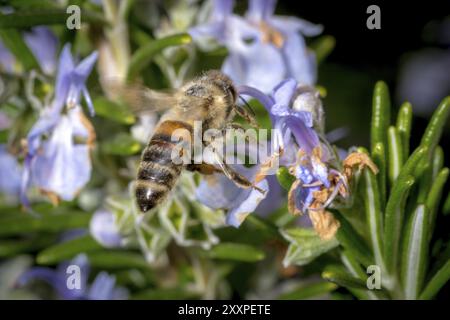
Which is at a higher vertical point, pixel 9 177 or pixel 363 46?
pixel 363 46

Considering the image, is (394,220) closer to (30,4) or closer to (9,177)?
(30,4)

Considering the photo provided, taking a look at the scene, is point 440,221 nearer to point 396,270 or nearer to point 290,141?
point 396,270

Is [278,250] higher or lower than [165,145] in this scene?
lower

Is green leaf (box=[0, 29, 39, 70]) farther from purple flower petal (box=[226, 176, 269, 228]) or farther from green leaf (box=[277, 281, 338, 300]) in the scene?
green leaf (box=[277, 281, 338, 300])

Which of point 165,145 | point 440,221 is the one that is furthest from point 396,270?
point 165,145

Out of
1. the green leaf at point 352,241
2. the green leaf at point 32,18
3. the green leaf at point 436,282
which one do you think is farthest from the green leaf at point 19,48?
the green leaf at point 436,282

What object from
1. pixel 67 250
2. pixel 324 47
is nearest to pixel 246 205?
pixel 67 250
